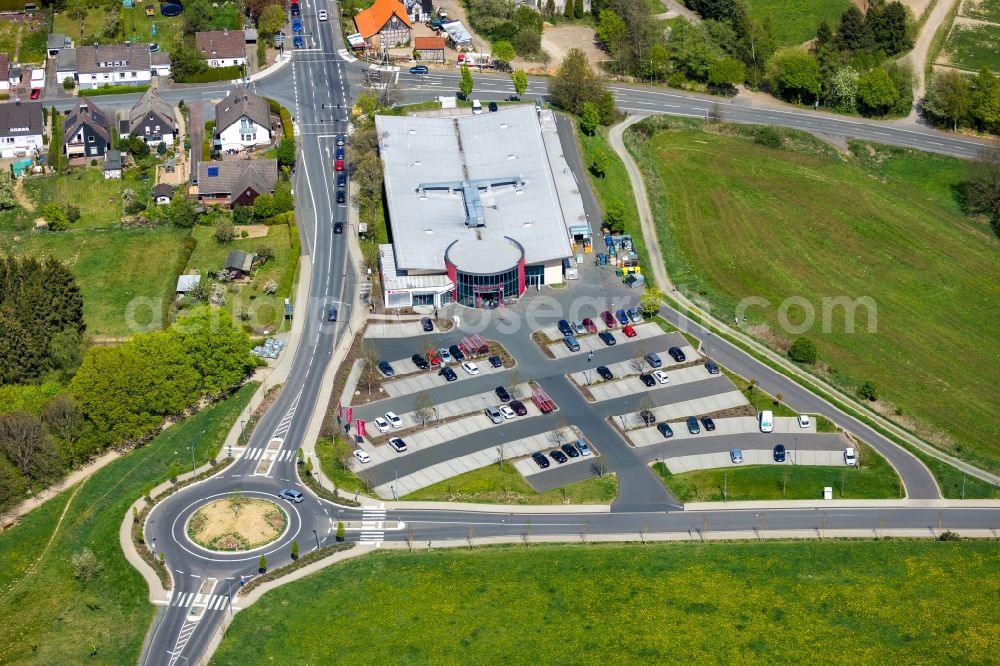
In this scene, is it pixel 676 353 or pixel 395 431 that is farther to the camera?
pixel 676 353

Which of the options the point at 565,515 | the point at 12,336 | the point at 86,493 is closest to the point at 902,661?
the point at 565,515

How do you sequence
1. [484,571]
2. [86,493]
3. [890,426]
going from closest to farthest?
[484,571], [86,493], [890,426]

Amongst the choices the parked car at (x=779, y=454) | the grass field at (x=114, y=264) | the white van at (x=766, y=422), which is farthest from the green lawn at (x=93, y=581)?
the parked car at (x=779, y=454)

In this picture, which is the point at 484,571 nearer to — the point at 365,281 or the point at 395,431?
the point at 395,431

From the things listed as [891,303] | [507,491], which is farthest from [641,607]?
[891,303]

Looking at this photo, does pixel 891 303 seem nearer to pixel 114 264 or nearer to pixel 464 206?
pixel 464 206

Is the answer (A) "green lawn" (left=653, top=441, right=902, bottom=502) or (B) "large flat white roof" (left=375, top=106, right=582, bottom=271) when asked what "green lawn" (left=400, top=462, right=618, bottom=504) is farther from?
(B) "large flat white roof" (left=375, top=106, right=582, bottom=271)

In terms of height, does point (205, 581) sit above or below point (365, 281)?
below
